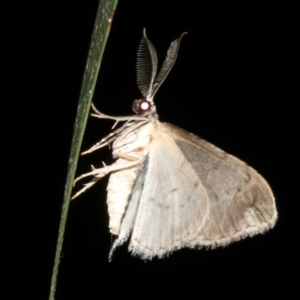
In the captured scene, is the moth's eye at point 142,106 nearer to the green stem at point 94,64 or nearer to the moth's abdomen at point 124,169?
the moth's abdomen at point 124,169

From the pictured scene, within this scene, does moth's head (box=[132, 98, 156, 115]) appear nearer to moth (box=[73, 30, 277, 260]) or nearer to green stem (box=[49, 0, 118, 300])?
moth (box=[73, 30, 277, 260])

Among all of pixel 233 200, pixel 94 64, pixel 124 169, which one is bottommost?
pixel 233 200

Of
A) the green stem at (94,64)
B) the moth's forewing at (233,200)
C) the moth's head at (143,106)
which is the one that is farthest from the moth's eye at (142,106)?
the green stem at (94,64)

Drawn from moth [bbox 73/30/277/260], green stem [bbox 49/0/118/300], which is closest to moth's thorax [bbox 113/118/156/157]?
moth [bbox 73/30/277/260]

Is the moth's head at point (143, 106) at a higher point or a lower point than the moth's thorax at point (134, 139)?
higher

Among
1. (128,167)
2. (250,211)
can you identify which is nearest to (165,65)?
(128,167)

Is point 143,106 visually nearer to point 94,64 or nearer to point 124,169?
point 124,169

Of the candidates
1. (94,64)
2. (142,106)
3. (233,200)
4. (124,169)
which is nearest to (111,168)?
(124,169)

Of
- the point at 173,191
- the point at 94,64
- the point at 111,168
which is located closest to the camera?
the point at 94,64
